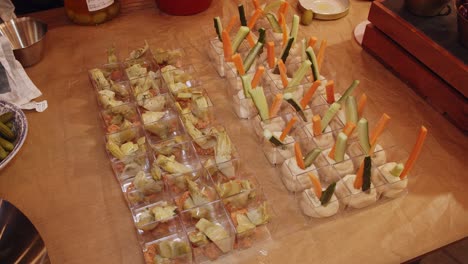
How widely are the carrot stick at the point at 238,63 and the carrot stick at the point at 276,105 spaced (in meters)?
0.17

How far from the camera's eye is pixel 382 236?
1056 mm

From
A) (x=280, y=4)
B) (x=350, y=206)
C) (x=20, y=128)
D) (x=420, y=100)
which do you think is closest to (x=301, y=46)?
(x=280, y=4)

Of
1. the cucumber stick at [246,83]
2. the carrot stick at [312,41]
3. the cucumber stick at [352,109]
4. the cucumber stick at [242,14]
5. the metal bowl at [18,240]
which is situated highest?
the cucumber stick at [242,14]

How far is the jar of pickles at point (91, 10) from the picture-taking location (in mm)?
1607

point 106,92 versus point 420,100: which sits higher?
point 106,92

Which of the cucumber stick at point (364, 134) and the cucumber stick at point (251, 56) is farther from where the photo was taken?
the cucumber stick at point (251, 56)

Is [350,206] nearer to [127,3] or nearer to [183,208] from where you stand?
[183,208]

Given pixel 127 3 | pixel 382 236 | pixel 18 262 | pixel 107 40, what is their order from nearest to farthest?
pixel 18 262
pixel 382 236
pixel 107 40
pixel 127 3

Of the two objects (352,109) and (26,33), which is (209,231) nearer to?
(352,109)

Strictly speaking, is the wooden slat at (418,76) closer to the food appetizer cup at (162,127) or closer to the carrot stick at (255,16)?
the carrot stick at (255,16)

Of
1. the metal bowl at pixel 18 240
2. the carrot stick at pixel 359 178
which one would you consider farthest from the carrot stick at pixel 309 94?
the metal bowl at pixel 18 240

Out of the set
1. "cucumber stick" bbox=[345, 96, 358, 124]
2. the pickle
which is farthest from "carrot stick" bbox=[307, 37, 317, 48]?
the pickle

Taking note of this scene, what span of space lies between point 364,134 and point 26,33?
48.4 inches

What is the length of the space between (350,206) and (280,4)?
2.57 ft
